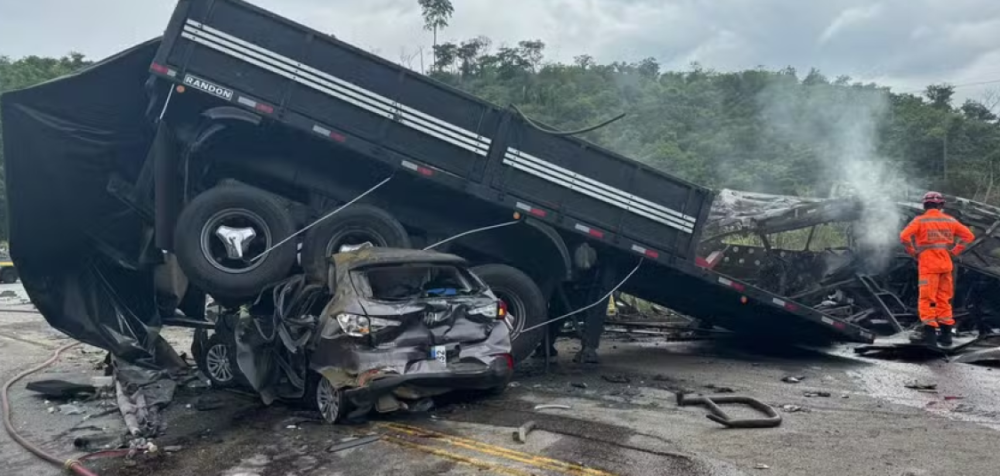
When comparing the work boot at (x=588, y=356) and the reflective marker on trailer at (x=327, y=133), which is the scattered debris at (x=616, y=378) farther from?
the reflective marker on trailer at (x=327, y=133)

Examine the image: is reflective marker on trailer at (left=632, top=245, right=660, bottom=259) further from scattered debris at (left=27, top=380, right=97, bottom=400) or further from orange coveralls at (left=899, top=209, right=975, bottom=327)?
scattered debris at (left=27, top=380, right=97, bottom=400)

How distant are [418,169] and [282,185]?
59.5 inches

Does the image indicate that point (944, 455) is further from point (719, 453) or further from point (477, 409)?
point (477, 409)

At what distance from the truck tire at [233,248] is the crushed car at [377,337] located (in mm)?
370

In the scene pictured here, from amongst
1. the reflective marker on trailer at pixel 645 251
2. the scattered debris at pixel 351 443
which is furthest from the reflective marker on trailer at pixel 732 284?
the scattered debris at pixel 351 443

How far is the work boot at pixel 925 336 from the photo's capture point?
9039 mm

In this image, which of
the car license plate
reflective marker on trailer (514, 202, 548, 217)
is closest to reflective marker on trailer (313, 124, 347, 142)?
reflective marker on trailer (514, 202, 548, 217)

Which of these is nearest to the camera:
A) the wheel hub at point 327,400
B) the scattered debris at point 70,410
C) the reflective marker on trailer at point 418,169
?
the wheel hub at point 327,400

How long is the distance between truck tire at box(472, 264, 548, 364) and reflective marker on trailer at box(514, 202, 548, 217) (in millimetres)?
676

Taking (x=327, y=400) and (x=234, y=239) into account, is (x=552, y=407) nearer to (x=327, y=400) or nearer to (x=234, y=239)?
(x=327, y=400)

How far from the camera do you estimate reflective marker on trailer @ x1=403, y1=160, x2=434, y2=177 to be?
25.2 feet

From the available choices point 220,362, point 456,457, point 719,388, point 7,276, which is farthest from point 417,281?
point 7,276

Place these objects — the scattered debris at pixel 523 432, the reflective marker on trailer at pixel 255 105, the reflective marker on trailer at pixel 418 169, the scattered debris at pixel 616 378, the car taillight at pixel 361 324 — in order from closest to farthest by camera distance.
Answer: the scattered debris at pixel 523 432
the car taillight at pixel 361 324
the reflective marker on trailer at pixel 255 105
the reflective marker on trailer at pixel 418 169
the scattered debris at pixel 616 378

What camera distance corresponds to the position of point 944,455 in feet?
15.7
